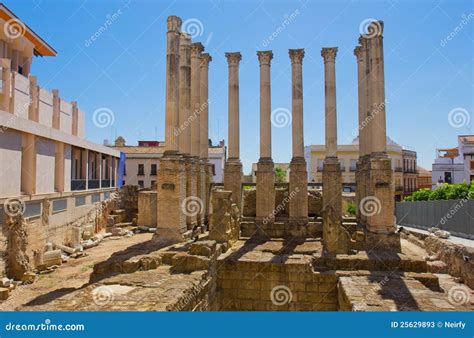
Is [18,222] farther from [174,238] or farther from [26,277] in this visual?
[174,238]

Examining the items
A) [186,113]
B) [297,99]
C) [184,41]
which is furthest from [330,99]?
[184,41]

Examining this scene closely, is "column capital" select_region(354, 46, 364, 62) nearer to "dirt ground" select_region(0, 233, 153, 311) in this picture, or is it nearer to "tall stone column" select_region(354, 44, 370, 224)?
"tall stone column" select_region(354, 44, 370, 224)

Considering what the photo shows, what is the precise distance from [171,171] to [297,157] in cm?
626

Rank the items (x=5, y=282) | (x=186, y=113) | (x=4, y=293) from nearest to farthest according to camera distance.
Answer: (x=4, y=293) → (x=5, y=282) → (x=186, y=113)

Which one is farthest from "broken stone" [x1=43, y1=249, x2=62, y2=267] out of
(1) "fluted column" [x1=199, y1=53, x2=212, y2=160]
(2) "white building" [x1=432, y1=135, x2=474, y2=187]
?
(2) "white building" [x1=432, y1=135, x2=474, y2=187]

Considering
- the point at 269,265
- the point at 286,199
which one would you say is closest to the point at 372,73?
the point at 286,199

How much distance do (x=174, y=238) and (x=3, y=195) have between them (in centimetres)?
641

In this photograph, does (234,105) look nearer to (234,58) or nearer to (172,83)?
(234,58)

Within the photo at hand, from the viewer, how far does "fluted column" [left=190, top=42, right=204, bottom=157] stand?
18.5 meters

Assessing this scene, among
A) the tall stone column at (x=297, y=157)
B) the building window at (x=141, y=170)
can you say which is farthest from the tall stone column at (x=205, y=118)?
the building window at (x=141, y=170)

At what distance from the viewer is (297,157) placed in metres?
17.5

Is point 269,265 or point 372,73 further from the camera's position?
point 372,73

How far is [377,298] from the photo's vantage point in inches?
321

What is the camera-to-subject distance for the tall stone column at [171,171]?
1442 centimetres
